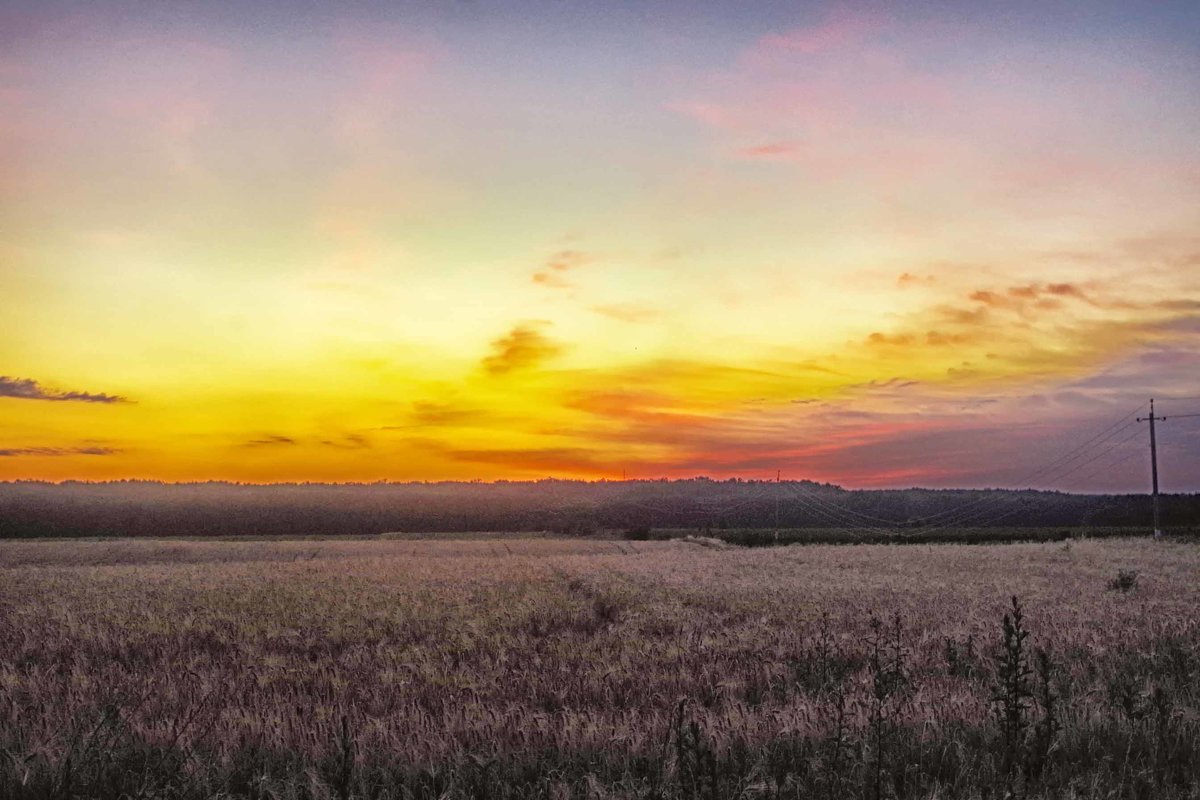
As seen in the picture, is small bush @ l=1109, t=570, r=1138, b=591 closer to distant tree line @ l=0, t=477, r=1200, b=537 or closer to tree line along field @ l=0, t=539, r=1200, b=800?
tree line along field @ l=0, t=539, r=1200, b=800

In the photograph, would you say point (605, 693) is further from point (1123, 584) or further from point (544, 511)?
point (544, 511)

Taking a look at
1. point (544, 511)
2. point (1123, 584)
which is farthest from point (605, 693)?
point (544, 511)

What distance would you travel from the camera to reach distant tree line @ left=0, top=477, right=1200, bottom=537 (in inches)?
3666

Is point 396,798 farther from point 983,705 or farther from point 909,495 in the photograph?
point 909,495

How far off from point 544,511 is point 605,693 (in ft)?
341

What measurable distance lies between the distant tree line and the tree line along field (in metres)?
74.0

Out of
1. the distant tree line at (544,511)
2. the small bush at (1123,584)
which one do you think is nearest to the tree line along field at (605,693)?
the small bush at (1123,584)

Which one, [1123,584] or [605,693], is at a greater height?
[605,693]

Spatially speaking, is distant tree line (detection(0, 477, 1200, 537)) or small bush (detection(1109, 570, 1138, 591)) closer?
small bush (detection(1109, 570, 1138, 591))

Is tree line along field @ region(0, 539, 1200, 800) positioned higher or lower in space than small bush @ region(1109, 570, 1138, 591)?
higher

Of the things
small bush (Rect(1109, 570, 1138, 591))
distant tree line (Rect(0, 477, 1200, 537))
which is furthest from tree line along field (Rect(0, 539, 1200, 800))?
distant tree line (Rect(0, 477, 1200, 537))

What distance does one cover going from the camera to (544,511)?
113125 mm

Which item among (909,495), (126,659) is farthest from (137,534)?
(909,495)

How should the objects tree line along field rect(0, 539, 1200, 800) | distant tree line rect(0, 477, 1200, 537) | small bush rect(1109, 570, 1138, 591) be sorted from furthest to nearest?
distant tree line rect(0, 477, 1200, 537) < small bush rect(1109, 570, 1138, 591) < tree line along field rect(0, 539, 1200, 800)
